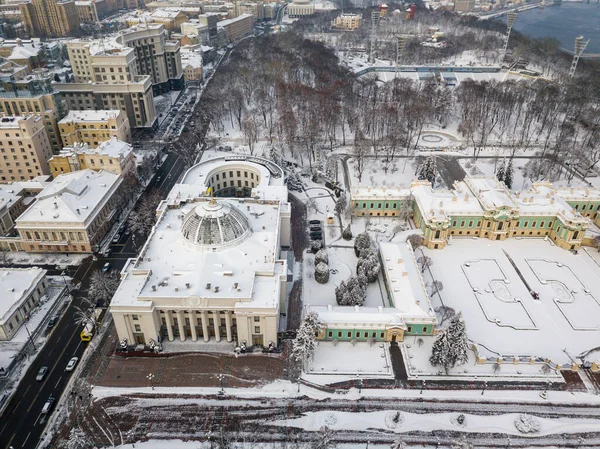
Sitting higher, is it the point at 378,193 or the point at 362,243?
the point at 378,193

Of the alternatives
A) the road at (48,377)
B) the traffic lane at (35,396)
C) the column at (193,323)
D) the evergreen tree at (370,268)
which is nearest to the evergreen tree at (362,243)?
the evergreen tree at (370,268)

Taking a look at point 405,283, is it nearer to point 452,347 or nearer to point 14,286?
point 452,347

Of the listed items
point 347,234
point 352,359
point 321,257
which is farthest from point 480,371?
point 347,234

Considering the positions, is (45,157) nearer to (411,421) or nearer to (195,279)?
(195,279)

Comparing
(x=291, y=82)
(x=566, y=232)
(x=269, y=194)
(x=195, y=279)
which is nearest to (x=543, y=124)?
(x=566, y=232)

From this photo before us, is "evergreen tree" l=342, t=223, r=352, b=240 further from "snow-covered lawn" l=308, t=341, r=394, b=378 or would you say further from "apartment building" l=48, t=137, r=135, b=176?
"apartment building" l=48, t=137, r=135, b=176
